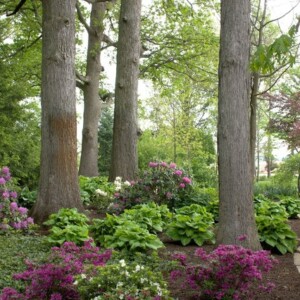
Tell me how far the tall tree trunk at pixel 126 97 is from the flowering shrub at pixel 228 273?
7847mm

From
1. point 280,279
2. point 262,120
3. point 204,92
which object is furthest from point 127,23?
point 262,120

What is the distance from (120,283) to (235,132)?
9.46ft

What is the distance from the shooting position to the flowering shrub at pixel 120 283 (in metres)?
3.52

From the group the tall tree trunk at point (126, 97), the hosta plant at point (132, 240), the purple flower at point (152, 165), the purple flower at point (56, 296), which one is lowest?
the purple flower at point (56, 296)

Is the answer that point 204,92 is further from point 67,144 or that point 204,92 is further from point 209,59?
point 67,144

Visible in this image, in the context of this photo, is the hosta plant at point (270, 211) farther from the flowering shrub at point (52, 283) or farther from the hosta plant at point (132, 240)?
the flowering shrub at point (52, 283)

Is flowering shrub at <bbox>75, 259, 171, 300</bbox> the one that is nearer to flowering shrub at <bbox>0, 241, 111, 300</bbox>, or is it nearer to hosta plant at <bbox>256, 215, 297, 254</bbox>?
flowering shrub at <bbox>0, 241, 111, 300</bbox>

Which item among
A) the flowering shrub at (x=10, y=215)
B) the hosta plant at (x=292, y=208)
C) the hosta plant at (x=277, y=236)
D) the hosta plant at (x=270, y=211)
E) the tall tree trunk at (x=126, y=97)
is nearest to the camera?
the hosta plant at (x=277, y=236)

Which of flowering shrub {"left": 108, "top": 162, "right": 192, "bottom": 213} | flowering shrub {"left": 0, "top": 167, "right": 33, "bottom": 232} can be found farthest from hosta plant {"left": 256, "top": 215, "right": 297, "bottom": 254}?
flowering shrub {"left": 0, "top": 167, "right": 33, "bottom": 232}

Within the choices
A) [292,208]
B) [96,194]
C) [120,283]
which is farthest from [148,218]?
[292,208]

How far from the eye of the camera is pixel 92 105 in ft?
55.7

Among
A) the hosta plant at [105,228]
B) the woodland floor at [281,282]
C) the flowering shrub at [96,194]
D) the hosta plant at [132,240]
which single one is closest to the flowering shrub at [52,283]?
the woodland floor at [281,282]

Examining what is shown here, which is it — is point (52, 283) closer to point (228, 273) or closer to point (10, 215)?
point (228, 273)

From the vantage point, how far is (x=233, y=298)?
400 cm
